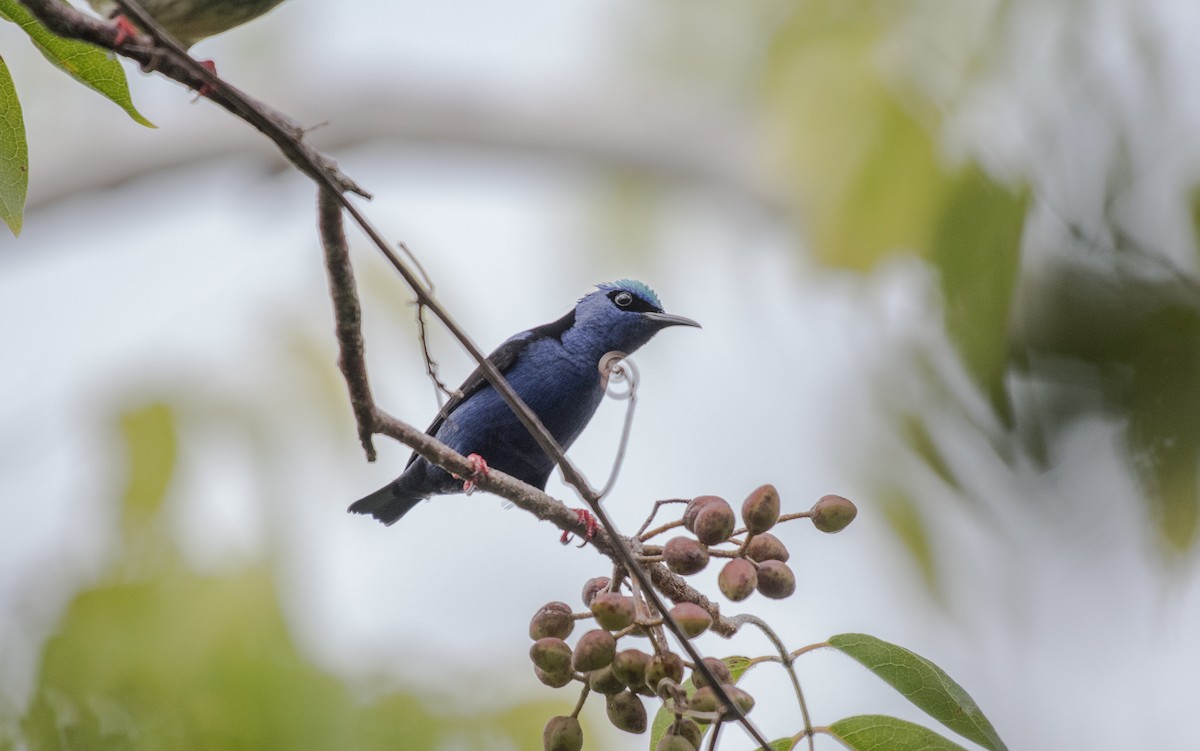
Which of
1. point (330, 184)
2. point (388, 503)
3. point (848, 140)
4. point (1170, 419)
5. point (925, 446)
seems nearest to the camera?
point (330, 184)

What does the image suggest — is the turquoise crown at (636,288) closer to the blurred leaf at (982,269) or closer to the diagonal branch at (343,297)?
the blurred leaf at (982,269)

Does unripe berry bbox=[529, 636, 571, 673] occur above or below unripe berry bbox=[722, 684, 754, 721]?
above

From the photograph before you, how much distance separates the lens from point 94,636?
5328mm

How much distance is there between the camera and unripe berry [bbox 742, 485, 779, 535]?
2.47 meters

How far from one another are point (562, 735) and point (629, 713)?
152 mm

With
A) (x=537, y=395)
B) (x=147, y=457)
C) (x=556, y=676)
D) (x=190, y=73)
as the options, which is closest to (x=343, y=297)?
(x=190, y=73)

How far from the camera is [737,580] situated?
7.82 ft

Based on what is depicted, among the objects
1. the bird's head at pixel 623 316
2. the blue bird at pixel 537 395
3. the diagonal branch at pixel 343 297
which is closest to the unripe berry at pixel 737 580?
the diagonal branch at pixel 343 297

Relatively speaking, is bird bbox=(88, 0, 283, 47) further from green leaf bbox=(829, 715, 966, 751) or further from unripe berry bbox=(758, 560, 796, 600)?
green leaf bbox=(829, 715, 966, 751)

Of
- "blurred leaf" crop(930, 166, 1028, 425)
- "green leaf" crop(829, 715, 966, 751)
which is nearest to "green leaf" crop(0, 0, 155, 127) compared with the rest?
"green leaf" crop(829, 715, 966, 751)

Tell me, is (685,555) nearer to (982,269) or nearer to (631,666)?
(631,666)

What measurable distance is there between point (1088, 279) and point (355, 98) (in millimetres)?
7943

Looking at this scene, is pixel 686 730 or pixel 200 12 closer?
pixel 686 730

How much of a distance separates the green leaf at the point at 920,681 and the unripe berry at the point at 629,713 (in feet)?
1.63
